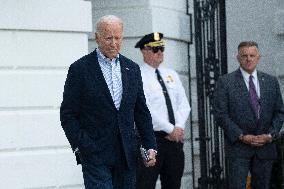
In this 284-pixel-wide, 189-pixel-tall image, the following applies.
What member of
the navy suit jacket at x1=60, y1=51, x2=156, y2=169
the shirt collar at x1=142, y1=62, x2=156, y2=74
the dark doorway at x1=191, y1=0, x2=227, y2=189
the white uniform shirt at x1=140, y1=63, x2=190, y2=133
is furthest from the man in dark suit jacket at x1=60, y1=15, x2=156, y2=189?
the dark doorway at x1=191, y1=0, x2=227, y2=189

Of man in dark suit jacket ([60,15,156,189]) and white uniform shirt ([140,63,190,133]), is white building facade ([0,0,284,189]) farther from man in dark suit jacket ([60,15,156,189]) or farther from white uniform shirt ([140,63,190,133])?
man in dark suit jacket ([60,15,156,189])

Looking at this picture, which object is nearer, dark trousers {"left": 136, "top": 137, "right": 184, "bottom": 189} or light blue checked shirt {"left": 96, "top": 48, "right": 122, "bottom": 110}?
light blue checked shirt {"left": 96, "top": 48, "right": 122, "bottom": 110}

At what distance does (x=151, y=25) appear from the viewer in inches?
357

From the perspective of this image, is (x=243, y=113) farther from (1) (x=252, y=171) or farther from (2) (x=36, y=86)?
(2) (x=36, y=86)

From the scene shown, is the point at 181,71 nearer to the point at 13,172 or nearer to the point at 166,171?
the point at 166,171

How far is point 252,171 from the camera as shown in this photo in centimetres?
818

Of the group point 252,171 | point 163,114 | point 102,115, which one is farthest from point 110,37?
point 252,171

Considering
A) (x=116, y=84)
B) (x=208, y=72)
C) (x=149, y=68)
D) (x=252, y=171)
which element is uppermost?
(x=116, y=84)

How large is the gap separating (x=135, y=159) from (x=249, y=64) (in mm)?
2699

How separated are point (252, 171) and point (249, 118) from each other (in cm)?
53

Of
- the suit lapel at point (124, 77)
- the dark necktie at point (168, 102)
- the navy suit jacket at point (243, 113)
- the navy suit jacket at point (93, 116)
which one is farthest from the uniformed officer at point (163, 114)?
the navy suit jacket at point (93, 116)

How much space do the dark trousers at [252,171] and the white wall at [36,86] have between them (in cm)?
149

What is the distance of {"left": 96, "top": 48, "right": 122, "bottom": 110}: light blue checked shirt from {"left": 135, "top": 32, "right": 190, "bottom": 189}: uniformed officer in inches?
82.6

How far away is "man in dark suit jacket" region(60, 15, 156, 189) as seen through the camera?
5645mm
